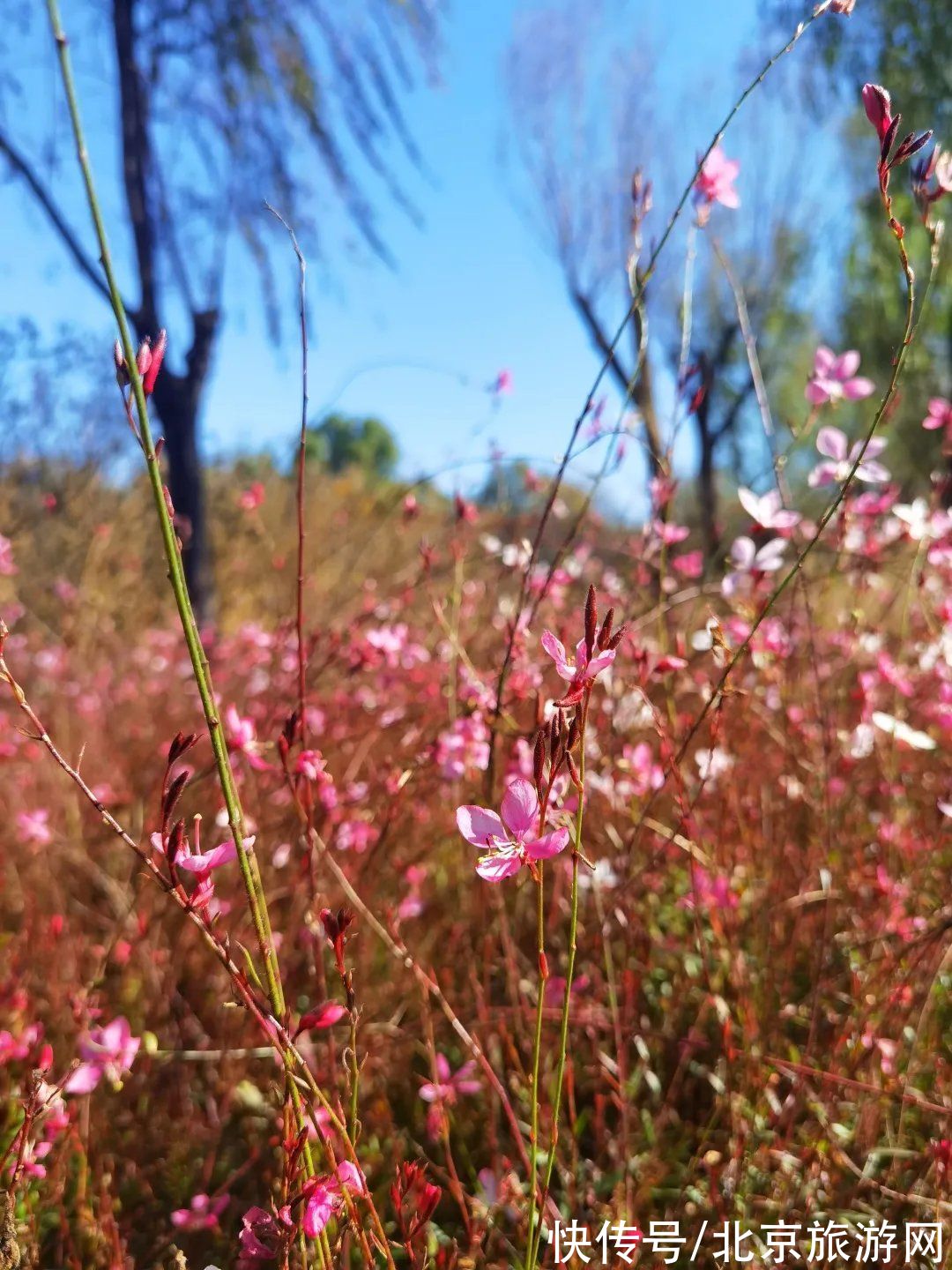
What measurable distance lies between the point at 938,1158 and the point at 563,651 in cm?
103

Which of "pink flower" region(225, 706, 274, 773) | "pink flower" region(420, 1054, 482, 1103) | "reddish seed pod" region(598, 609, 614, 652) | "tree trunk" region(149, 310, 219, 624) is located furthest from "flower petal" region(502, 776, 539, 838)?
"tree trunk" region(149, 310, 219, 624)

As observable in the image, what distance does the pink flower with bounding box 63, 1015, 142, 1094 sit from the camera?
1.09 meters

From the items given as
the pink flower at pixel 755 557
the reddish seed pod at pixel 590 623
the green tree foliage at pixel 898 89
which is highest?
the green tree foliage at pixel 898 89

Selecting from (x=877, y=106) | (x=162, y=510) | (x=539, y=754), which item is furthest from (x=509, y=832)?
(x=877, y=106)

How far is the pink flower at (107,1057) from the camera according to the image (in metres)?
1.09

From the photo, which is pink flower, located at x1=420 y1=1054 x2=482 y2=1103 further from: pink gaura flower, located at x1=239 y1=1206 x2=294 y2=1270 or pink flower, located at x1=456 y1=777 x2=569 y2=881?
pink flower, located at x1=456 y1=777 x2=569 y2=881

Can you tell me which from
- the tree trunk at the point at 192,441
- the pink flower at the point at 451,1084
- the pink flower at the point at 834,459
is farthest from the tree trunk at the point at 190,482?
the pink flower at the point at 834,459

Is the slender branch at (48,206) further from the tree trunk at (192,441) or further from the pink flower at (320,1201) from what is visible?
the pink flower at (320,1201)

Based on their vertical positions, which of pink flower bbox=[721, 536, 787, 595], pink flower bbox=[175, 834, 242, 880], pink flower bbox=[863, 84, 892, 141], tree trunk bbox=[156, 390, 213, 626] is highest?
tree trunk bbox=[156, 390, 213, 626]

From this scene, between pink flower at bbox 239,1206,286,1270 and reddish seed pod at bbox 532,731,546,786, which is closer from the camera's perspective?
reddish seed pod at bbox 532,731,546,786

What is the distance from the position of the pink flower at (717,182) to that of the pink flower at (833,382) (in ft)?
0.96

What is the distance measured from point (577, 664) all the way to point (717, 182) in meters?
0.94

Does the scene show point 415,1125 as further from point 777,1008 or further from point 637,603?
point 637,603

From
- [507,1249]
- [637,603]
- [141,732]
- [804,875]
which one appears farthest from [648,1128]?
[141,732]
